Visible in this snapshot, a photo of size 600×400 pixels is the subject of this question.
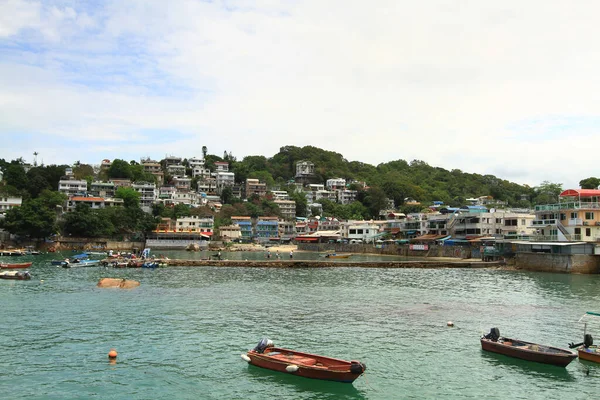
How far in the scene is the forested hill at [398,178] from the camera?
155 metres

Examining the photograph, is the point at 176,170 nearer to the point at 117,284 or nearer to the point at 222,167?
the point at 222,167

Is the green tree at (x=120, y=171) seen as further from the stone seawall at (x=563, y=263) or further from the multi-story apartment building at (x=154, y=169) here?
the stone seawall at (x=563, y=263)

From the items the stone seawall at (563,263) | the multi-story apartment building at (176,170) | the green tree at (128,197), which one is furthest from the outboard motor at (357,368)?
the multi-story apartment building at (176,170)

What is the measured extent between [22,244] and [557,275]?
3511 inches

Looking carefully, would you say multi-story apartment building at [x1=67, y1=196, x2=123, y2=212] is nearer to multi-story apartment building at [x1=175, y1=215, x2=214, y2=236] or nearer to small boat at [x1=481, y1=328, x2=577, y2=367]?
multi-story apartment building at [x1=175, y1=215, x2=214, y2=236]

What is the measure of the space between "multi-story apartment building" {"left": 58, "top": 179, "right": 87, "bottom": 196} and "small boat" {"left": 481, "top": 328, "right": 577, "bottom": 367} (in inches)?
4388

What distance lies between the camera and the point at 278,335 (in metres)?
23.6

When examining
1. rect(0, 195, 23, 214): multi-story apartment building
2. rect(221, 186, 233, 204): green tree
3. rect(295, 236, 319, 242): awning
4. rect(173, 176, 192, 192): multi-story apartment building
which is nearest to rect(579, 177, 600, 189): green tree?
rect(295, 236, 319, 242): awning

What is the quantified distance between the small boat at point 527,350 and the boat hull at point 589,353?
1.24 m

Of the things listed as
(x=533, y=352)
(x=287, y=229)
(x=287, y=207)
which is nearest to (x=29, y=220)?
(x=287, y=229)

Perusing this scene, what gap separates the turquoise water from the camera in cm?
1722

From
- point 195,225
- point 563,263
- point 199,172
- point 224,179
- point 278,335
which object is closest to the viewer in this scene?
point 278,335

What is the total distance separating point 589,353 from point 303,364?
473 inches

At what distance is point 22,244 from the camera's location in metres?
91.0
